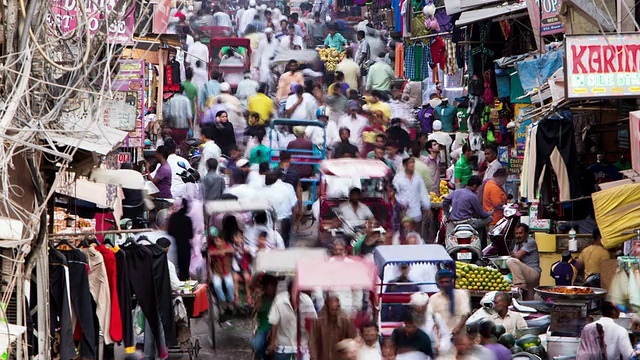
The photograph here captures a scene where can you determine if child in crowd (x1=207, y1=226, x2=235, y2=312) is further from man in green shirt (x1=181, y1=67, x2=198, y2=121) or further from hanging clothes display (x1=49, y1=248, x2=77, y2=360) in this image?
man in green shirt (x1=181, y1=67, x2=198, y2=121)

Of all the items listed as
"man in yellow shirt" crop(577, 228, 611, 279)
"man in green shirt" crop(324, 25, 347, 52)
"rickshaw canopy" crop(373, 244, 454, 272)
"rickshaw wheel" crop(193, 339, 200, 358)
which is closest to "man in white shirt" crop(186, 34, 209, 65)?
"man in green shirt" crop(324, 25, 347, 52)

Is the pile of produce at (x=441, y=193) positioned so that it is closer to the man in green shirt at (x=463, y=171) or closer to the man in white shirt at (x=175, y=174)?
the man in green shirt at (x=463, y=171)

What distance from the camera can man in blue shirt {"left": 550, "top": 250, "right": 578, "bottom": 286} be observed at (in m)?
18.6

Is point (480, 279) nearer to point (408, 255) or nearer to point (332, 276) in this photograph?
point (408, 255)

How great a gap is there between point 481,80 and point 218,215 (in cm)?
940

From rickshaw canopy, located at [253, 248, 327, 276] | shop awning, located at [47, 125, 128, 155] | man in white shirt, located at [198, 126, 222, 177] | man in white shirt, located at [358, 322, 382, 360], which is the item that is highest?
man in white shirt, located at [198, 126, 222, 177]

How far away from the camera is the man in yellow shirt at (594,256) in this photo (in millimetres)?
18312

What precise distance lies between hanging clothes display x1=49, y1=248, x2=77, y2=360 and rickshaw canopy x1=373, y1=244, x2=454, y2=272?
3.97m

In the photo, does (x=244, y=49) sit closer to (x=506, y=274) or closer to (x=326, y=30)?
(x=326, y=30)

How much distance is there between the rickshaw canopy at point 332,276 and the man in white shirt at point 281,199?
4.28 metres

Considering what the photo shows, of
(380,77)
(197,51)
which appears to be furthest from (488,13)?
(197,51)

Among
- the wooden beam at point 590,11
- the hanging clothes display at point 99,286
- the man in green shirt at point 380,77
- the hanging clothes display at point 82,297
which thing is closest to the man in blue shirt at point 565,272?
the wooden beam at point 590,11

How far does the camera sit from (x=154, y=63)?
30.7 meters

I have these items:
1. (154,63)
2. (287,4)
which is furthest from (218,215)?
(287,4)
